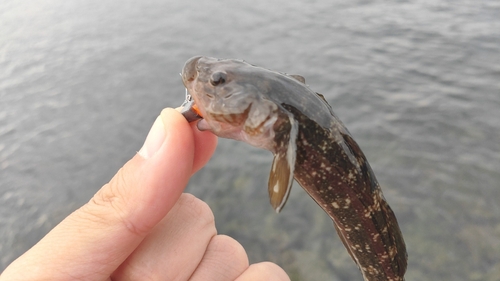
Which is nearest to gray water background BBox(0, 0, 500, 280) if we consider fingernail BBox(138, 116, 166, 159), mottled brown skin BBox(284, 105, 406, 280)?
mottled brown skin BBox(284, 105, 406, 280)

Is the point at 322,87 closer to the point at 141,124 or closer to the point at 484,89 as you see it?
the point at 484,89

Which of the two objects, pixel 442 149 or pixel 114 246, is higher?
pixel 114 246

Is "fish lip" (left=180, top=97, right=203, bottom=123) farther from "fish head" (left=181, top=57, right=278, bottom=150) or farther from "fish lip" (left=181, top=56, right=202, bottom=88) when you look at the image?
"fish lip" (left=181, top=56, right=202, bottom=88)

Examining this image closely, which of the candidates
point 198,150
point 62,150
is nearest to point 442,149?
point 198,150

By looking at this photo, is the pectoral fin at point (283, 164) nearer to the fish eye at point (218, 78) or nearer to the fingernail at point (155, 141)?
the fish eye at point (218, 78)

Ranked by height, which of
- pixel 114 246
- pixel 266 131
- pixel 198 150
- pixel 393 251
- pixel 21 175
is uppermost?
pixel 266 131

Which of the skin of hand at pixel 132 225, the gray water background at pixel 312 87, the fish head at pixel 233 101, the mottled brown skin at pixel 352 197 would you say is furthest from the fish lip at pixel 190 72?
the gray water background at pixel 312 87
